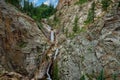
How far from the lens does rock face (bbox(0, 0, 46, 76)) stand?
64619mm

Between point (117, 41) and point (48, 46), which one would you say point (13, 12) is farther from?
point (117, 41)

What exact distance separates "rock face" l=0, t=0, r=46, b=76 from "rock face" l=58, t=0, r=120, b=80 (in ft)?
22.9

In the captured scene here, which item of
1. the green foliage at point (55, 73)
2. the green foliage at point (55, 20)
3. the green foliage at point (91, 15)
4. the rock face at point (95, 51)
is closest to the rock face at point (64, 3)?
the green foliage at point (55, 20)

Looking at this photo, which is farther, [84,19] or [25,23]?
[84,19]

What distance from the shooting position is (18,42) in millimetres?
71562

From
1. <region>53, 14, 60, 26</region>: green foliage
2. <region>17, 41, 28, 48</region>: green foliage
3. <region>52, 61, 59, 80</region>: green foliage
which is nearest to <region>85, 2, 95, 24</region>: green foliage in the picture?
<region>52, 61, 59, 80</region>: green foliage

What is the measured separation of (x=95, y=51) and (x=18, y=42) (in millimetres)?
18605

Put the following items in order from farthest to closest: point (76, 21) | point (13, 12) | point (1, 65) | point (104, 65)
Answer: point (76, 21) → point (13, 12) → point (104, 65) → point (1, 65)

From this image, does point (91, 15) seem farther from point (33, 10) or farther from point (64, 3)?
point (33, 10)

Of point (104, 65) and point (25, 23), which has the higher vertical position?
point (25, 23)

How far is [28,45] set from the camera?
7369 cm

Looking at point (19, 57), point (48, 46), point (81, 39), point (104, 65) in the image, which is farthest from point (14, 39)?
point (104, 65)

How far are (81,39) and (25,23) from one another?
48.7 ft

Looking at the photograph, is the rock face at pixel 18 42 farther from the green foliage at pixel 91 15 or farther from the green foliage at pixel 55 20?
the green foliage at pixel 55 20
